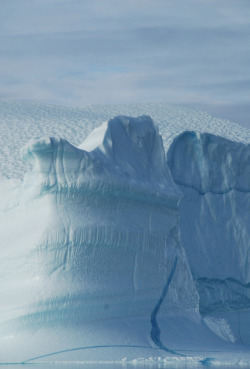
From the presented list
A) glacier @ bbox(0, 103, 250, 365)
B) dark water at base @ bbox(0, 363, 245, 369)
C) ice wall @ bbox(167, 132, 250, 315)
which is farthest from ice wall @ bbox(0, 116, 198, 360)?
ice wall @ bbox(167, 132, 250, 315)

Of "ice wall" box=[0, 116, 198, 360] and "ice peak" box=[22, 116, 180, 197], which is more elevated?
"ice peak" box=[22, 116, 180, 197]

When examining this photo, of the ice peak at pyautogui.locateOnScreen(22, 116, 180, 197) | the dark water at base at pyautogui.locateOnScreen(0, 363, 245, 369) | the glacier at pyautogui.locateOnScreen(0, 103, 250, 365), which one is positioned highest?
the ice peak at pyautogui.locateOnScreen(22, 116, 180, 197)

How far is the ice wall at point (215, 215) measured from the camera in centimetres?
1094

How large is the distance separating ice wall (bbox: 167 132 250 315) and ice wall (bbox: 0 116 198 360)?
1345 mm

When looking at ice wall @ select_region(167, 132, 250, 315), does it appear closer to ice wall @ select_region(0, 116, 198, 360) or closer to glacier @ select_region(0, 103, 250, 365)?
glacier @ select_region(0, 103, 250, 365)

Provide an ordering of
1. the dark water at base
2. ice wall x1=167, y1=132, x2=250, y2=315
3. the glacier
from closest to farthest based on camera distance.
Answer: the dark water at base, the glacier, ice wall x1=167, y1=132, x2=250, y2=315

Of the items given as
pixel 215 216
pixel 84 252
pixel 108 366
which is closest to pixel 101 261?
pixel 84 252

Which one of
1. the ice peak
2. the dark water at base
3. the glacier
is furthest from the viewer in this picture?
the ice peak

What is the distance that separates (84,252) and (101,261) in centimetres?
21

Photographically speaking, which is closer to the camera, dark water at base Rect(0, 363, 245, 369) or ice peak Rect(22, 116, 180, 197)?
dark water at base Rect(0, 363, 245, 369)

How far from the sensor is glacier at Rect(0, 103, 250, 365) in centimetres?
861

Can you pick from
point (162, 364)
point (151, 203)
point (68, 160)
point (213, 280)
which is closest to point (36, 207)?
point (68, 160)

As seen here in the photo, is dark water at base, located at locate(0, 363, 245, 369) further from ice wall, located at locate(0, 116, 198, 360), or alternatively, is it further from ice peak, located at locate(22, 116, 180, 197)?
ice peak, located at locate(22, 116, 180, 197)

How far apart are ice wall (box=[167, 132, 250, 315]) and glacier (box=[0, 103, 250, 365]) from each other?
598 mm
